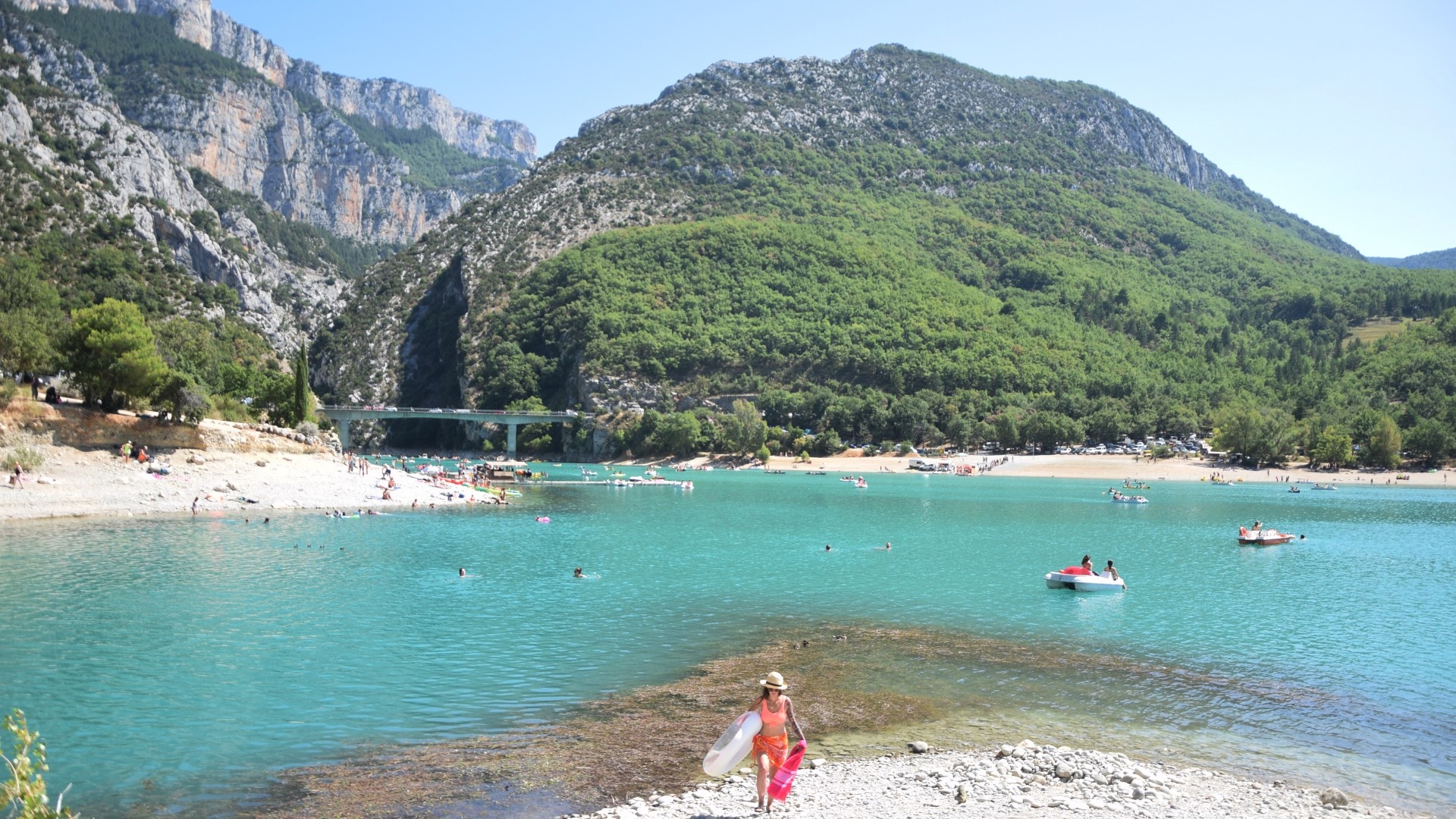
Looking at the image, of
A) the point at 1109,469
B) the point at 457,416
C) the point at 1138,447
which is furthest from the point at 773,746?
the point at 457,416

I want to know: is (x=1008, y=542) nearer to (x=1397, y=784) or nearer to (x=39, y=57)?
(x=1397, y=784)

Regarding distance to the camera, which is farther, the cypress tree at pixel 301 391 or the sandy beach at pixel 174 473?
the cypress tree at pixel 301 391

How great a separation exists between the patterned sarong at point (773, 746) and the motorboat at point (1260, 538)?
5041 centimetres

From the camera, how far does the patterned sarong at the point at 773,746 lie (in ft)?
46.3

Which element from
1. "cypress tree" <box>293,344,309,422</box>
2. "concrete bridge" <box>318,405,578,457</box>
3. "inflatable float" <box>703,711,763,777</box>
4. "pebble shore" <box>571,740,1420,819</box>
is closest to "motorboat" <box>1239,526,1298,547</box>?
"pebble shore" <box>571,740,1420,819</box>

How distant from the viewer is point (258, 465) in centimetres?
6531

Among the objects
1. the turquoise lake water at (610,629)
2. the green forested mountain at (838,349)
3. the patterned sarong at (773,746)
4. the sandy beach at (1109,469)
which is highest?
the green forested mountain at (838,349)

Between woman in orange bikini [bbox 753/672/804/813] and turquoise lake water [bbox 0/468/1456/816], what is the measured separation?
6.98m

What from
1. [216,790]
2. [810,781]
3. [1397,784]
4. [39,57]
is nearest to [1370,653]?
[1397,784]

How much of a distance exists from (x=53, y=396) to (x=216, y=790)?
5303 cm

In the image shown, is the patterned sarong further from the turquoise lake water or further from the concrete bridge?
the concrete bridge

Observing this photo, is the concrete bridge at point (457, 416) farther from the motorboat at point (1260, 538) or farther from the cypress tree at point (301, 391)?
the motorboat at point (1260, 538)

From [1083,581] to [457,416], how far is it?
12742 centimetres

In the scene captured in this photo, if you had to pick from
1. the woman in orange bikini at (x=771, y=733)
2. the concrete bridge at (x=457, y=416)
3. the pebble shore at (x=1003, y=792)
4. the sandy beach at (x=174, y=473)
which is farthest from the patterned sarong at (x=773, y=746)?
the concrete bridge at (x=457, y=416)
